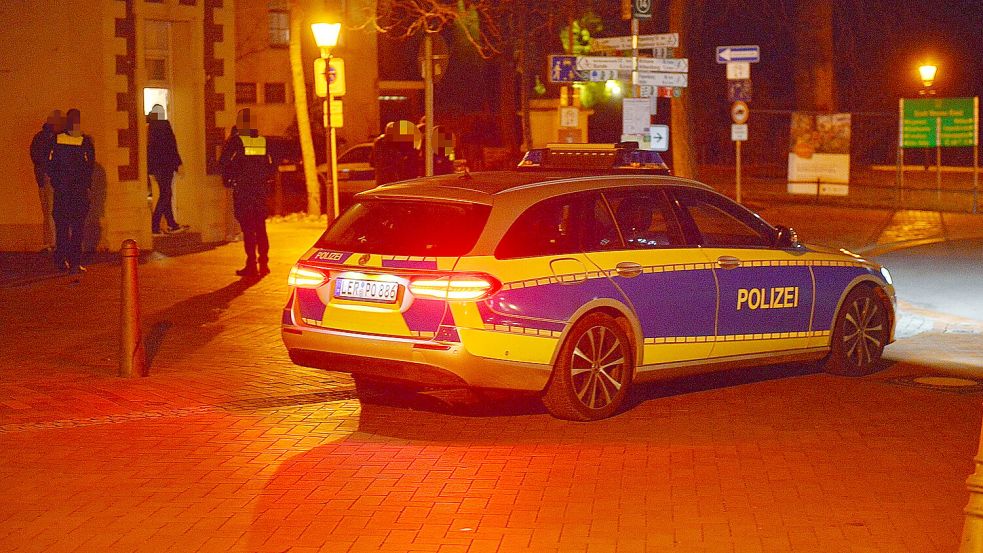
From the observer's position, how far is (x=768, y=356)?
1009 centimetres

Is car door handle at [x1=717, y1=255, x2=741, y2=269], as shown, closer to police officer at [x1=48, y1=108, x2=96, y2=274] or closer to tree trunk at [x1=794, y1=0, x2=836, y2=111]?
police officer at [x1=48, y1=108, x2=96, y2=274]

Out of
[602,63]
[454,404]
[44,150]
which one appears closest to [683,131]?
[602,63]

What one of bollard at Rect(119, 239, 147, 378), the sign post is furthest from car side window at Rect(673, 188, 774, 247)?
the sign post

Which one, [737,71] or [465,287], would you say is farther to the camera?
[737,71]

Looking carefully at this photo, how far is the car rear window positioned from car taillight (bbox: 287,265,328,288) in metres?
0.19

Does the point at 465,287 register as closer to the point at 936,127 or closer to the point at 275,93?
the point at 936,127

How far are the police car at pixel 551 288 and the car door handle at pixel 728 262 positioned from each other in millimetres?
11

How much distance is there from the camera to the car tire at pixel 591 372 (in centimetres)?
879

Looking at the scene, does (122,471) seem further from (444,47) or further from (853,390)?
(444,47)

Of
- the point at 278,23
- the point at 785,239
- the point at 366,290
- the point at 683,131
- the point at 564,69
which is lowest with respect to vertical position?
the point at 366,290

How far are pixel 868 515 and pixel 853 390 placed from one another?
11.6ft

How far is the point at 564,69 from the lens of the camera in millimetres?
21188

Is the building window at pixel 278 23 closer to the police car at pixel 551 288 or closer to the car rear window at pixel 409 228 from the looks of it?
the police car at pixel 551 288

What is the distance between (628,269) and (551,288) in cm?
66
